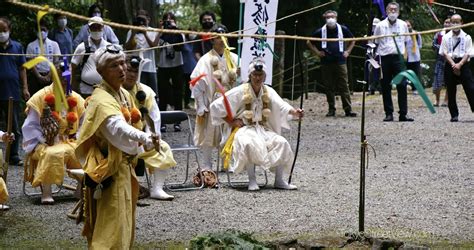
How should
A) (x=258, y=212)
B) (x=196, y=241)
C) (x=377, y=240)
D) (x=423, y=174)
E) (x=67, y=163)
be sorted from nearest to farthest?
(x=196, y=241) → (x=377, y=240) → (x=258, y=212) → (x=67, y=163) → (x=423, y=174)

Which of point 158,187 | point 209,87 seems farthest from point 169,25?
point 158,187

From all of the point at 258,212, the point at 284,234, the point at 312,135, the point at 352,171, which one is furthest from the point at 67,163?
the point at 312,135

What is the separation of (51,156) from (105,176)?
333 cm

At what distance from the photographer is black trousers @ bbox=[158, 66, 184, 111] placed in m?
15.5

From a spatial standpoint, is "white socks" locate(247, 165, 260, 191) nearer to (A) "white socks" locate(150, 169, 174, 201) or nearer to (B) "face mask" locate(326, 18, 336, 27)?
(A) "white socks" locate(150, 169, 174, 201)

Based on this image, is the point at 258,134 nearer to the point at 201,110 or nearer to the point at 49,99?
the point at 201,110

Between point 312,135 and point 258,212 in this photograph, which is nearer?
point 258,212

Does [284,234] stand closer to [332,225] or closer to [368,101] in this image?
[332,225]

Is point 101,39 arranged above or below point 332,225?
above

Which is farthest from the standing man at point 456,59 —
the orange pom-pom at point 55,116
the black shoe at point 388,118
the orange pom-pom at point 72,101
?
the orange pom-pom at point 55,116

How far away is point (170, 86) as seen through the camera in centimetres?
1570

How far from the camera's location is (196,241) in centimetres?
618

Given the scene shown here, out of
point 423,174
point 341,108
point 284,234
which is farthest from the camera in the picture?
point 341,108

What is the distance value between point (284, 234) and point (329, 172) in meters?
3.38
